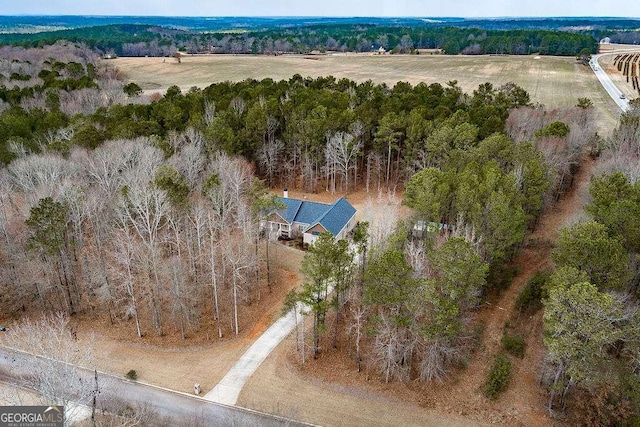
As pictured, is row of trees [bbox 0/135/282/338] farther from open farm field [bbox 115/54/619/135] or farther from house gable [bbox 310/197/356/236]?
open farm field [bbox 115/54/619/135]

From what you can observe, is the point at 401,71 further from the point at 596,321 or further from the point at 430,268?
the point at 596,321

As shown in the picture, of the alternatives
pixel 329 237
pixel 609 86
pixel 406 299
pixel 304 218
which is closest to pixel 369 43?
pixel 609 86

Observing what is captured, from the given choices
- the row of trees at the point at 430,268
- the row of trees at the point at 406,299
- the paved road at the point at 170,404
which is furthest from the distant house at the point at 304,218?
the paved road at the point at 170,404

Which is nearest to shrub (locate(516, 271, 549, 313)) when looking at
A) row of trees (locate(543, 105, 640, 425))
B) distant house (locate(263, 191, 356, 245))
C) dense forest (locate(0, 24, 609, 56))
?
row of trees (locate(543, 105, 640, 425))

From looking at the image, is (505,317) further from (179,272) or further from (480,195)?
(179,272)

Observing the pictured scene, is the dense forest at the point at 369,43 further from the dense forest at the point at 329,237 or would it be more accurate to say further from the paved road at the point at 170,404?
the paved road at the point at 170,404

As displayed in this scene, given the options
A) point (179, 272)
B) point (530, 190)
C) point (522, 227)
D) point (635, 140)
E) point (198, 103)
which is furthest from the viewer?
point (198, 103)

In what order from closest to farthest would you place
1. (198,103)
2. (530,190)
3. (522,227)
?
(522,227) → (530,190) → (198,103)

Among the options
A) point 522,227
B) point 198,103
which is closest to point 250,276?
point 522,227
